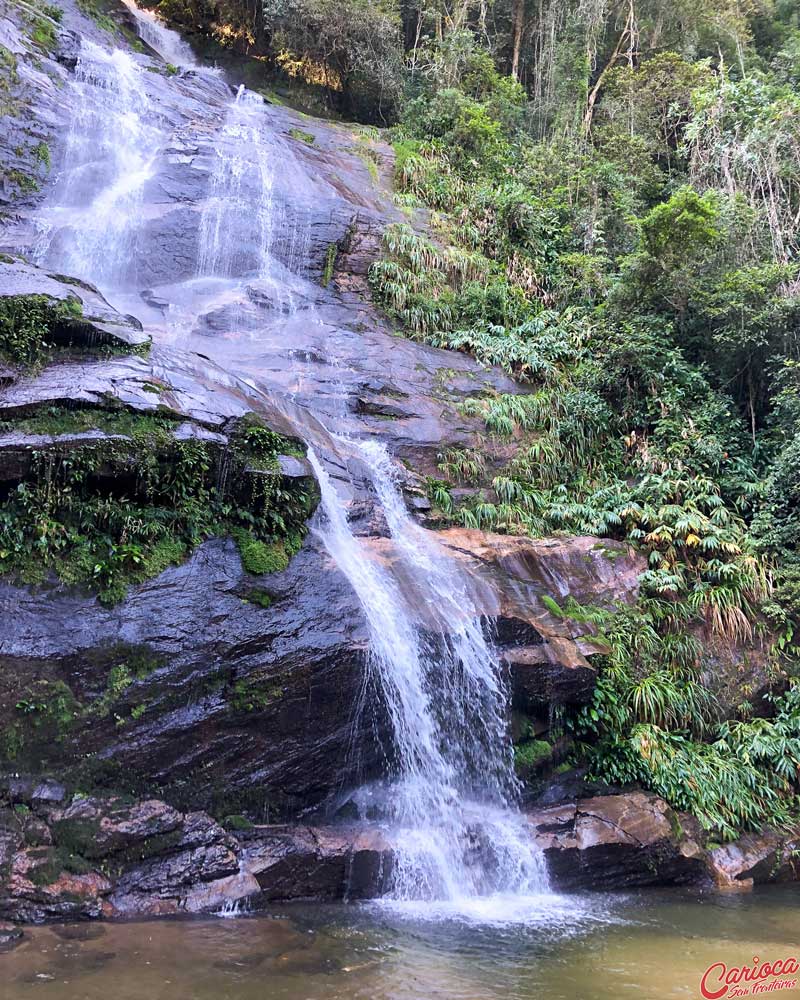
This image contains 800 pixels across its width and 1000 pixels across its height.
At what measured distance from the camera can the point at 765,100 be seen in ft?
56.0

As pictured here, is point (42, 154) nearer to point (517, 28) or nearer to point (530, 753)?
point (530, 753)

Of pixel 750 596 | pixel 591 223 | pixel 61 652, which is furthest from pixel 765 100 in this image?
pixel 61 652

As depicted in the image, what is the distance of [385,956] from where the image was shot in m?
5.24

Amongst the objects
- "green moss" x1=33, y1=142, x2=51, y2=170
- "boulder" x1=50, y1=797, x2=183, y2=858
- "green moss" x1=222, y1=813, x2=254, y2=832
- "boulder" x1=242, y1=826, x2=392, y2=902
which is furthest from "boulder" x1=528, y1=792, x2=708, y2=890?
"green moss" x1=33, y1=142, x2=51, y2=170

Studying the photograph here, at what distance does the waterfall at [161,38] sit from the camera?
23375 millimetres

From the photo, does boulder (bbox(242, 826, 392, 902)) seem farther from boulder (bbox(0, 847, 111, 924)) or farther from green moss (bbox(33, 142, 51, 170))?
green moss (bbox(33, 142, 51, 170))

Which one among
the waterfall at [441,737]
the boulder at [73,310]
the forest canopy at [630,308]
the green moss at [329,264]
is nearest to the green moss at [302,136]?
the forest canopy at [630,308]

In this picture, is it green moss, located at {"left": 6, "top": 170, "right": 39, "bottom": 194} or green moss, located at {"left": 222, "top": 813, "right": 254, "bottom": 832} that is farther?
green moss, located at {"left": 6, "top": 170, "right": 39, "bottom": 194}

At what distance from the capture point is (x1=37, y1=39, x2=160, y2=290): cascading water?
14.2m

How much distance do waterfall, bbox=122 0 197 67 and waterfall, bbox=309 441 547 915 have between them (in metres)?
21.6

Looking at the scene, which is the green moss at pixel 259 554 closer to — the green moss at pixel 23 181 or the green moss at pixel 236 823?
the green moss at pixel 236 823

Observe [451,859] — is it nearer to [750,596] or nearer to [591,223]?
[750,596]

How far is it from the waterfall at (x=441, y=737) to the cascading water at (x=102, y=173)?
8.68 m

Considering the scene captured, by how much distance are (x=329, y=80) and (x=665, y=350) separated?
16.3 metres
